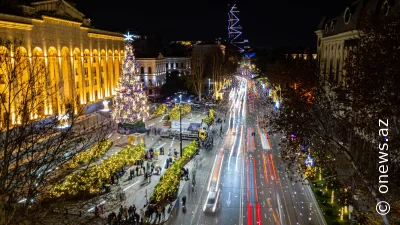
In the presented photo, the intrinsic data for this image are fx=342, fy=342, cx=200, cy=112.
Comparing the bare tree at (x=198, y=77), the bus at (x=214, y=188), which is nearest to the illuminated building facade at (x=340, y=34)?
the bus at (x=214, y=188)

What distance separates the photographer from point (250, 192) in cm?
2023

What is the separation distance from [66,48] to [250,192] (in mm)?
26127

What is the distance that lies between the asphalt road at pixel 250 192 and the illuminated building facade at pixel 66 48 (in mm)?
11762

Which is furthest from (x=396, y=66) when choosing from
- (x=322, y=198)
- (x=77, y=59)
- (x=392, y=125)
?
(x=77, y=59)

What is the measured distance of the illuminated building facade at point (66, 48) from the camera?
2912 centimetres

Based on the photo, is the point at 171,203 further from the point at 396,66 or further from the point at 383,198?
the point at 396,66

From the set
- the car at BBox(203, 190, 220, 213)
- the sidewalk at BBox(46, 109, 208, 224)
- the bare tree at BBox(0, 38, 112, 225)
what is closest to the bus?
the car at BBox(203, 190, 220, 213)

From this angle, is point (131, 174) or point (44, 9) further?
point (44, 9)

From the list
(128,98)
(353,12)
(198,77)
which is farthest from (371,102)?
(198,77)
